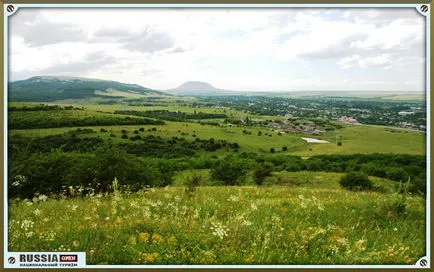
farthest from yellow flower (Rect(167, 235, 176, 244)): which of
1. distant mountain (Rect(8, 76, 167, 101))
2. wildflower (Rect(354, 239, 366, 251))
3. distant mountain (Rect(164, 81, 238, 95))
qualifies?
distant mountain (Rect(8, 76, 167, 101))

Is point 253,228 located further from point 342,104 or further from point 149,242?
point 342,104

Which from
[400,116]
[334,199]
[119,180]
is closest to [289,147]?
[334,199]

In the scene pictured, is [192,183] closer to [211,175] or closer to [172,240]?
[211,175]

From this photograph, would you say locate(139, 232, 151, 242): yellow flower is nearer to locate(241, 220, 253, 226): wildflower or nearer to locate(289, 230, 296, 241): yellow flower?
locate(241, 220, 253, 226): wildflower

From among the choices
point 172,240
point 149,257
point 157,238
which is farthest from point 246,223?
point 149,257

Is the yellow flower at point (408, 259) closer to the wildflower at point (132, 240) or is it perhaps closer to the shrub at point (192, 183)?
the shrub at point (192, 183)
